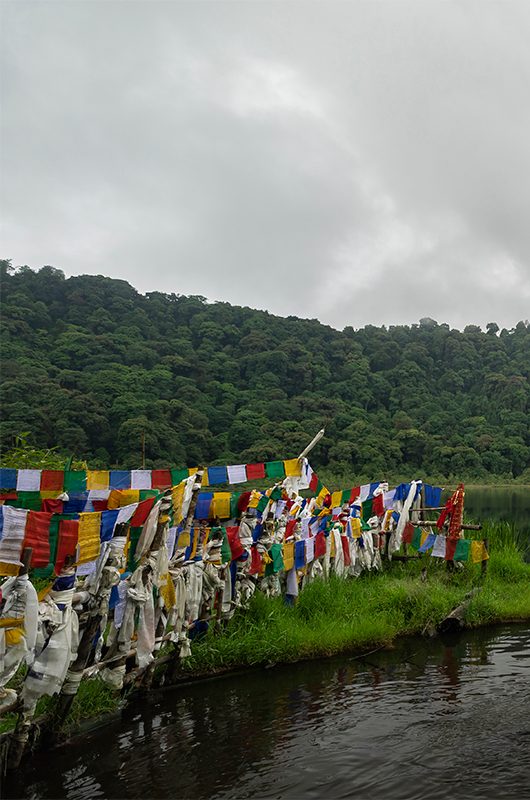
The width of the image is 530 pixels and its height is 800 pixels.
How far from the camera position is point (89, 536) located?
6.00 m


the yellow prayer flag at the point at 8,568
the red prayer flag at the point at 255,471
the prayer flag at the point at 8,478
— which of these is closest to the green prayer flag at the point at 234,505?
the red prayer flag at the point at 255,471

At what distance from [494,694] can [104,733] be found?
5.18 m

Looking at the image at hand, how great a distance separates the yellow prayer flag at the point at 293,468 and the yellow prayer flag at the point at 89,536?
6758 mm

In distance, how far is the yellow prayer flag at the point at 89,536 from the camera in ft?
19.3

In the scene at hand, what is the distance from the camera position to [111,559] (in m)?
6.05

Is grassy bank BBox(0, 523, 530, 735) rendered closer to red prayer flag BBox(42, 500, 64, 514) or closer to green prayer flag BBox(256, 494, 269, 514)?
green prayer flag BBox(256, 494, 269, 514)

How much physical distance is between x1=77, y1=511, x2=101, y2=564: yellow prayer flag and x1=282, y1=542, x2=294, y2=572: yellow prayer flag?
4995 millimetres

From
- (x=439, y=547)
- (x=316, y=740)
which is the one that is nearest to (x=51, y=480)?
(x=316, y=740)

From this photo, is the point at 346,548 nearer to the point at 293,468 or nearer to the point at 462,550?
the point at 293,468

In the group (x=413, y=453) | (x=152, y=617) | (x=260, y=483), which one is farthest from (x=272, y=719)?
(x=413, y=453)

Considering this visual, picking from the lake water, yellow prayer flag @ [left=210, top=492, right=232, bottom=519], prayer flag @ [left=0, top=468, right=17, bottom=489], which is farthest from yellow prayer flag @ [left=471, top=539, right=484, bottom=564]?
prayer flag @ [left=0, top=468, right=17, bottom=489]

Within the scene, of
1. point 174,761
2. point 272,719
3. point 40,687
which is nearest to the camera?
point 40,687

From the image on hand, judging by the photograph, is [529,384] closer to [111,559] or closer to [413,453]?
[413,453]

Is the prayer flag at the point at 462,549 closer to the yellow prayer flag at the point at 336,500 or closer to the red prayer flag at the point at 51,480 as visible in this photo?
the yellow prayer flag at the point at 336,500
